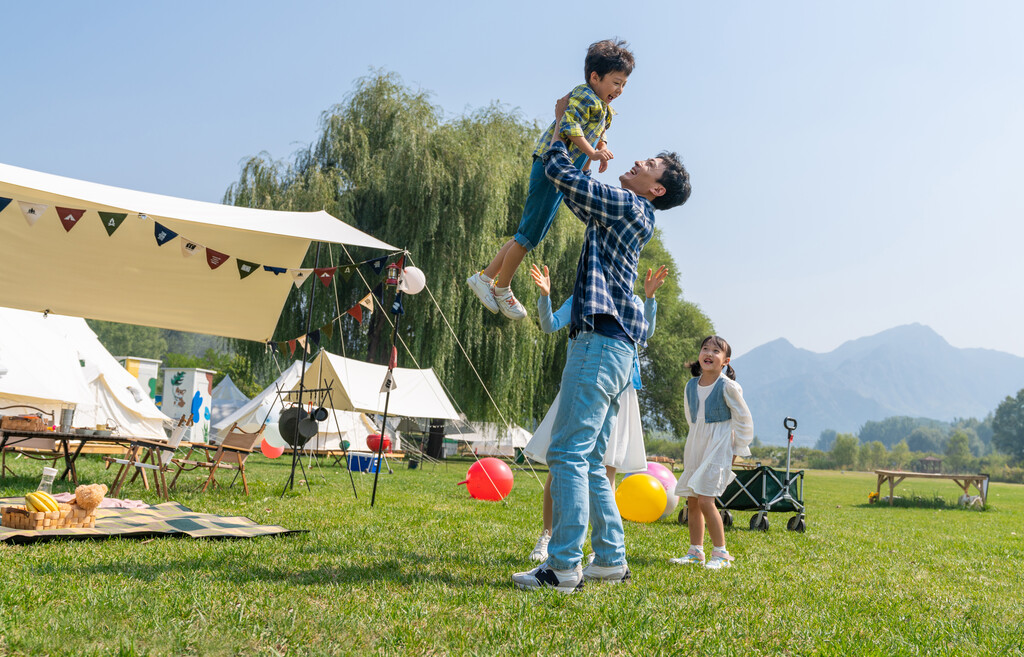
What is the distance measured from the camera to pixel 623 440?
4.23m

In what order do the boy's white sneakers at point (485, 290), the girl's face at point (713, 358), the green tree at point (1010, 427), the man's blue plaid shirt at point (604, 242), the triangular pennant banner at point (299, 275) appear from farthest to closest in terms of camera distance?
the green tree at point (1010, 427), the triangular pennant banner at point (299, 275), the girl's face at point (713, 358), the boy's white sneakers at point (485, 290), the man's blue plaid shirt at point (604, 242)

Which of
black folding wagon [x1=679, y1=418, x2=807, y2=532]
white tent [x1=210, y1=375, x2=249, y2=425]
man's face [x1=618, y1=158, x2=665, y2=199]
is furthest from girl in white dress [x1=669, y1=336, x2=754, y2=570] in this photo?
white tent [x1=210, y1=375, x2=249, y2=425]

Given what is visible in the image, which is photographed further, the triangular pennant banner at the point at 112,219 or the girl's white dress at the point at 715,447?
the triangular pennant banner at the point at 112,219

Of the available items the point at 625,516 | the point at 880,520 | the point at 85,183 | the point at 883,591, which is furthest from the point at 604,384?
the point at 880,520

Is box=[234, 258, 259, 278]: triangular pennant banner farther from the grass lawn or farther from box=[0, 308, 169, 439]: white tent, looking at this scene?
box=[0, 308, 169, 439]: white tent

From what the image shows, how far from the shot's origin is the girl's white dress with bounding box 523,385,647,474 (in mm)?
4164

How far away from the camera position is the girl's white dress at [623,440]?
4164mm

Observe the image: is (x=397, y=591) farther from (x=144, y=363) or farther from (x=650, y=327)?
(x=144, y=363)

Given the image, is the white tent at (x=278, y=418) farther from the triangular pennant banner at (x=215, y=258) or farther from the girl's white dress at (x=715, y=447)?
the girl's white dress at (x=715, y=447)

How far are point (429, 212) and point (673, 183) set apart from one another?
13.5 metres

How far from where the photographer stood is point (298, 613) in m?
2.63

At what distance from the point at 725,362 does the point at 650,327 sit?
4.83 feet

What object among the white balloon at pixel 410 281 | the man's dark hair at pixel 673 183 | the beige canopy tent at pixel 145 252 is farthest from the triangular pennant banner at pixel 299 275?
the man's dark hair at pixel 673 183

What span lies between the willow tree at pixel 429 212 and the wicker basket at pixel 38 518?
11259 millimetres
